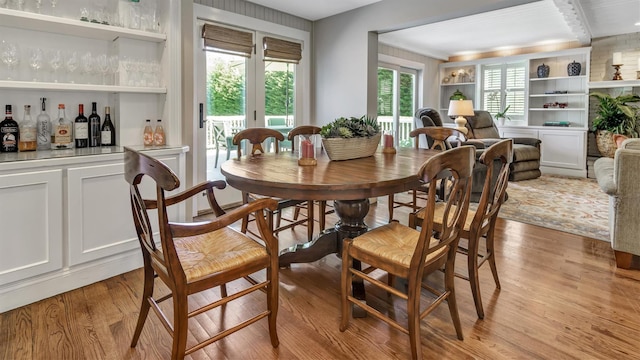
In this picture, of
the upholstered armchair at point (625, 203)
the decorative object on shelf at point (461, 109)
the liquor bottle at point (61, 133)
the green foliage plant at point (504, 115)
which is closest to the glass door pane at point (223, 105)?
the liquor bottle at point (61, 133)

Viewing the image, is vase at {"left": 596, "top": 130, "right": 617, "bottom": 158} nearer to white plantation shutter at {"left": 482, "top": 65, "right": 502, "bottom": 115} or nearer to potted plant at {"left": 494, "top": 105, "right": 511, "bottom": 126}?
potted plant at {"left": 494, "top": 105, "right": 511, "bottom": 126}

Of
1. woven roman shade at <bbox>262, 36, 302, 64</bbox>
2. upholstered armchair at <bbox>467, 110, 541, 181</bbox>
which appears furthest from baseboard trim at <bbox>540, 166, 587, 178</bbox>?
woven roman shade at <bbox>262, 36, 302, 64</bbox>

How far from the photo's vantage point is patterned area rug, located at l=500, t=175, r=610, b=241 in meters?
3.66

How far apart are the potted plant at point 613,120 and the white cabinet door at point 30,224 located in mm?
7190

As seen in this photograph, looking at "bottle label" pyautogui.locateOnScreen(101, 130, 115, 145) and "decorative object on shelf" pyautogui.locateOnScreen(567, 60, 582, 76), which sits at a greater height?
"decorative object on shelf" pyautogui.locateOnScreen(567, 60, 582, 76)

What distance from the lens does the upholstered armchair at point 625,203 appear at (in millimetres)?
2541

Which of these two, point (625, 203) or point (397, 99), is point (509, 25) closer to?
point (397, 99)

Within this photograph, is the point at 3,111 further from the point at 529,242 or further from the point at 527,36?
the point at 527,36

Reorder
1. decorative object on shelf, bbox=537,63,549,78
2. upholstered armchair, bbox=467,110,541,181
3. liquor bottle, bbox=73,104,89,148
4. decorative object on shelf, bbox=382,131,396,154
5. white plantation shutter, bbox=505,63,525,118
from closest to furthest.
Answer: liquor bottle, bbox=73,104,89,148, decorative object on shelf, bbox=382,131,396,154, upholstered armchair, bbox=467,110,541,181, decorative object on shelf, bbox=537,63,549,78, white plantation shutter, bbox=505,63,525,118

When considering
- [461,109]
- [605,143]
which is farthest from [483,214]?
[605,143]

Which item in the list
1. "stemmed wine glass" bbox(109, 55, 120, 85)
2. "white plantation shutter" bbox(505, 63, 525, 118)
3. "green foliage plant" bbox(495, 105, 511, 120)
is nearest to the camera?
"stemmed wine glass" bbox(109, 55, 120, 85)

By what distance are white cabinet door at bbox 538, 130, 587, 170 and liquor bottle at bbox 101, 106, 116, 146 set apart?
702 centimetres

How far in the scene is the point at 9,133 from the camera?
→ 7.75 ft

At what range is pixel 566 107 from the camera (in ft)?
23.0
